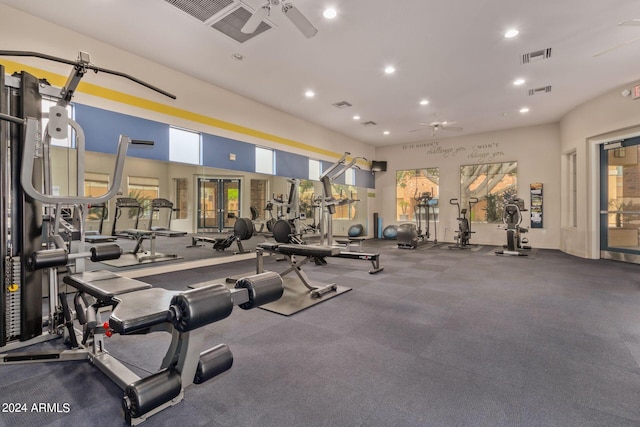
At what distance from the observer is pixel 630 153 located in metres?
6.05

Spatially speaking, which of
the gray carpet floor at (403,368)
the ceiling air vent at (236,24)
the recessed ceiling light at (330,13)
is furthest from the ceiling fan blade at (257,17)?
the gray carpet floor at (403,368)

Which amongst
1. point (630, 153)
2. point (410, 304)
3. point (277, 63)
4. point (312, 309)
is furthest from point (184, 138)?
point (630, 153)

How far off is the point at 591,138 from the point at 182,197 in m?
8.59

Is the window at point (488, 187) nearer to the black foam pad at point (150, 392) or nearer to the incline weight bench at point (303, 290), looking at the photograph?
the incline weight bench at point (303, 290)

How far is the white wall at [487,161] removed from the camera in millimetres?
8242

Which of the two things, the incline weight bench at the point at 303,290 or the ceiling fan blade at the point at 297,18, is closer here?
the ceiling fan blade at the point at 297,18

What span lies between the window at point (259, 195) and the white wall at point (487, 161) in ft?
18.4

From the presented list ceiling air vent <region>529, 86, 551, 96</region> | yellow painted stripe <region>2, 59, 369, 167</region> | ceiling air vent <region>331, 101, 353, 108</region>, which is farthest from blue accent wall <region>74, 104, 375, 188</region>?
ceiling air vent <region>529, 86, 551, 96</region>

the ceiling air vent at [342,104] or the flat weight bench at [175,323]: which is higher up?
the ceiling air vent at [342,104]

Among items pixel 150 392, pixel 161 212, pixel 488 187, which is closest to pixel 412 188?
pixel 488 187

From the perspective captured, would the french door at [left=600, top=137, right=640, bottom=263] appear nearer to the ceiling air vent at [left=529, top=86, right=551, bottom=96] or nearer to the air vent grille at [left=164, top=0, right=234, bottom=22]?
the ceiling air vent at [left=529, top=86, right=551, bottom=96]

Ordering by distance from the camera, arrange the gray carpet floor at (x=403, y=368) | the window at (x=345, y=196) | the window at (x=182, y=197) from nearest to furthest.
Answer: the gray carpet floor at (x=403, y=368)
the window at (x=182, y=197)
the window at (x=345, y=196)

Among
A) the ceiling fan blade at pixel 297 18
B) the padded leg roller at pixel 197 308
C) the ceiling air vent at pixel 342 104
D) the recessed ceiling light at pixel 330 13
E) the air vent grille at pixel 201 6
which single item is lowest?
the padded leg roller at pixel 197 308

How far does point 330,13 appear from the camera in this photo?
359 centimetres
